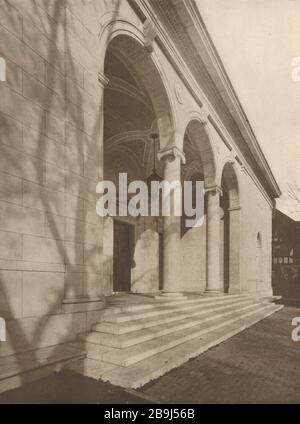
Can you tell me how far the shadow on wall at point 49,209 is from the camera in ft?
12.5

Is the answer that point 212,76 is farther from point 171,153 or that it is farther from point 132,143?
point 171,153

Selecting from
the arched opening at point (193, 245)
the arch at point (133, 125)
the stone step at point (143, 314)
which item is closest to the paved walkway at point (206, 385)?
the stone step at point (143, 314)

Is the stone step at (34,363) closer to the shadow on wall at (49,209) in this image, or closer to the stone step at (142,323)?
the shadow on wall at (49,209)

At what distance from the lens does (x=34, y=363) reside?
373cm

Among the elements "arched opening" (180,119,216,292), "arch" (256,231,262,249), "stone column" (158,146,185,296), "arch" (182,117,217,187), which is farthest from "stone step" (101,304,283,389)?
"arch" (256,231,262,249)

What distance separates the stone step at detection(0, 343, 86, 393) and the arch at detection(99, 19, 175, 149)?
4595mm

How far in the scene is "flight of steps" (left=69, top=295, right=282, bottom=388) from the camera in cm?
402

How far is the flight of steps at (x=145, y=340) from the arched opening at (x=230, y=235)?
7809 millimetres

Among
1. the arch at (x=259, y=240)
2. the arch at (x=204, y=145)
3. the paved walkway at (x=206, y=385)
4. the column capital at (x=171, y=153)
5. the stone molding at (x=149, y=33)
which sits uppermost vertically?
the stone molding at (x=149, y=33)

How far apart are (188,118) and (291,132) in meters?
7.16

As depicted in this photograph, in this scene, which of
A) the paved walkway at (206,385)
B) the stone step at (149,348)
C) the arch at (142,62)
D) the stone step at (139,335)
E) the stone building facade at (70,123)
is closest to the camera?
the paved walkway at (206,385)

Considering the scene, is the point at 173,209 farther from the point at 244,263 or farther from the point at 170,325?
the point at 244,263

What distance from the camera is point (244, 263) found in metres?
16.4
